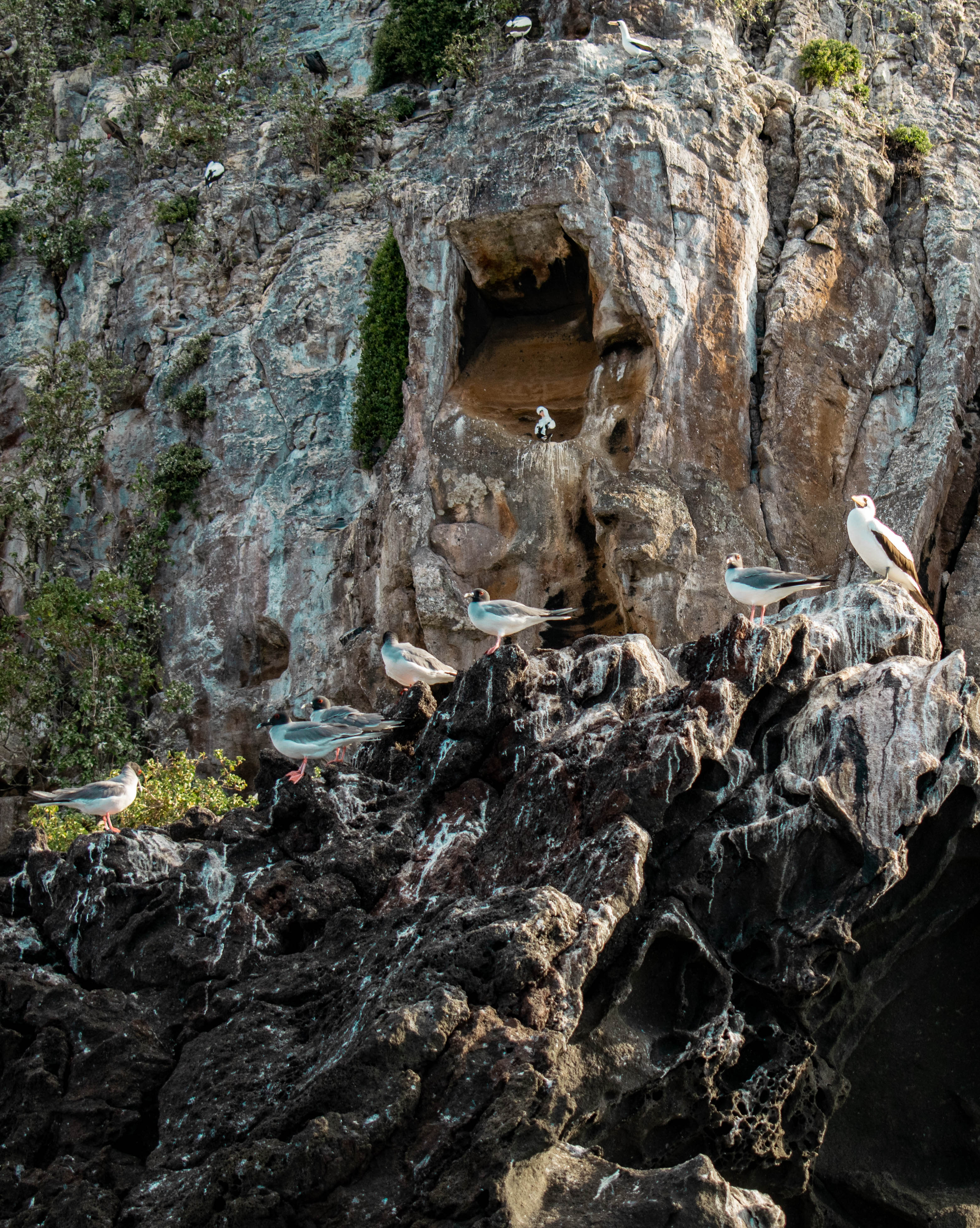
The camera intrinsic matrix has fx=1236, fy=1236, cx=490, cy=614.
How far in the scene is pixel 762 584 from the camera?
1233 centimetres

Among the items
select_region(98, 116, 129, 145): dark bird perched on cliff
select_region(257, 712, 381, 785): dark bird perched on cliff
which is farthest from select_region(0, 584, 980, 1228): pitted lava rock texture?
select_region(98, 116, 129, 145): dark bird perched on cliff

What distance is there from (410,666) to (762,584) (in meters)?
3.73

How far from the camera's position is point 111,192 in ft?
82.0

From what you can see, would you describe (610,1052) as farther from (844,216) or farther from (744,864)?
(844,216)

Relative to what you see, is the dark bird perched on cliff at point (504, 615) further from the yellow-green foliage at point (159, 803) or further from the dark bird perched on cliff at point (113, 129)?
the dark bird perched on cliff at point (113, 129)

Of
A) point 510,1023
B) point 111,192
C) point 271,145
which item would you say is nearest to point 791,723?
point 510,1023

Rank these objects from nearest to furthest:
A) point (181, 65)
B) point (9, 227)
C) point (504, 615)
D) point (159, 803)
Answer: point (504, 615) → point (159, 803) → point (9, 227) → point (181, 65)

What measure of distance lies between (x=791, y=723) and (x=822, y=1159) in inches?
146

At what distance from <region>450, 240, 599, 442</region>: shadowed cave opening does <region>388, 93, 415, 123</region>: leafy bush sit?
6500 millimetres

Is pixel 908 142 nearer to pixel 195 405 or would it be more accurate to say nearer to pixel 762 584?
pixel 762 584

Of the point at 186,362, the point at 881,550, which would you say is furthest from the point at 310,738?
the point at 186,362

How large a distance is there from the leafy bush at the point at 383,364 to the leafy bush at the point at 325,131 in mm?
3772

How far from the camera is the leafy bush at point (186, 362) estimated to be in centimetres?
2130

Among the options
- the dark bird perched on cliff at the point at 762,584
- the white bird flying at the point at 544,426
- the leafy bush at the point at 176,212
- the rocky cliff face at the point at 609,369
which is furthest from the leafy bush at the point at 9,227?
the dark bird perched on cliff at the point at 762,584
